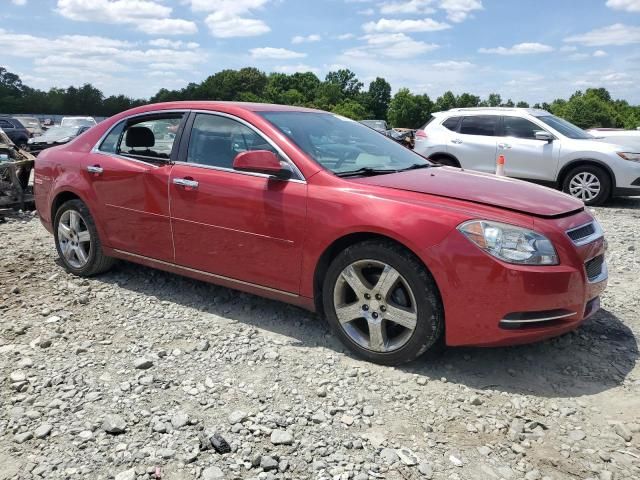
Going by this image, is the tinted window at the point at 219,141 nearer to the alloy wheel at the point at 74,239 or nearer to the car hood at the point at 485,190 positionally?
the car hood at the point at 485,190

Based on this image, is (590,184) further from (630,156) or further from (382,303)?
(382,303)

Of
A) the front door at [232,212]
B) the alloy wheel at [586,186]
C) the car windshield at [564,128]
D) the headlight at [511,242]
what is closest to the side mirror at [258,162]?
the front door at [232,212]

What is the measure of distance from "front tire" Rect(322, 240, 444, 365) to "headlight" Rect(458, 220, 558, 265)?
1.20ft

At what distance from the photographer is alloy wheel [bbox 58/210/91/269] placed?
5.23 m

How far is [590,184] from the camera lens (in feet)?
32.8

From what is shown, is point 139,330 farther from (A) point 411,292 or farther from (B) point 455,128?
(B) point 455,128

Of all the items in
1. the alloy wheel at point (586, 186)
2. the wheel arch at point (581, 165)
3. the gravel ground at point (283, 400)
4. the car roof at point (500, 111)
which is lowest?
the gravel ground at point (283, 400)

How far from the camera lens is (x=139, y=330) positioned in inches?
165

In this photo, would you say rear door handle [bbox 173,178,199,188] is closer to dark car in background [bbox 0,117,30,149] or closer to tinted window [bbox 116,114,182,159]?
tinted window [bbox 116,114,182,159]

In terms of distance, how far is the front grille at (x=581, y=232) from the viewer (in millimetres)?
3341

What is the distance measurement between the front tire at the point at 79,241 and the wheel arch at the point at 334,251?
2361mm

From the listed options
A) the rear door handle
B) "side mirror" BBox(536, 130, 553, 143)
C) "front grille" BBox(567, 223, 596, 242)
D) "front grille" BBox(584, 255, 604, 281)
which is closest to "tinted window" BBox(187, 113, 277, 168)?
the rear door handle

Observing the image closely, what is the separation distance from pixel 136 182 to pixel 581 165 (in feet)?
26.9

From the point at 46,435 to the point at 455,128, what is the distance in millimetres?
9892
